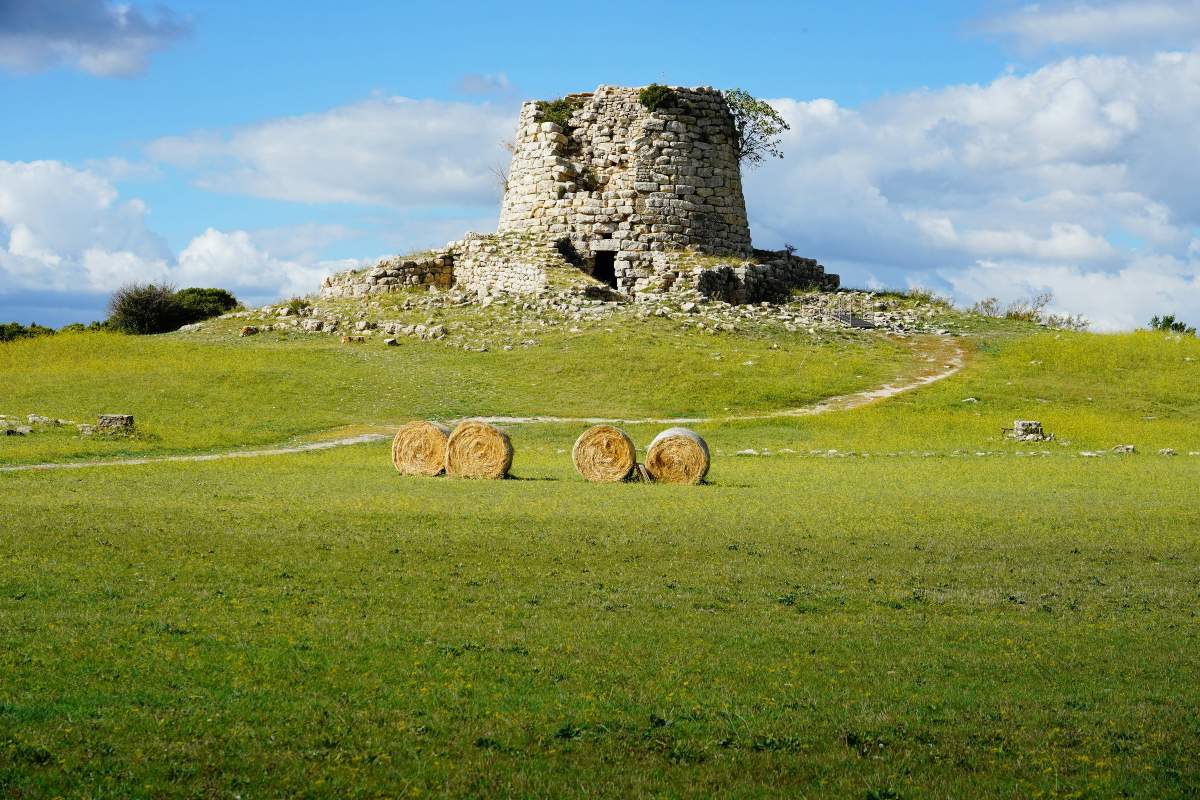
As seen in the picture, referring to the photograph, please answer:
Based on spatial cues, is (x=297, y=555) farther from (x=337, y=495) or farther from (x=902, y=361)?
(x=902, y=361)

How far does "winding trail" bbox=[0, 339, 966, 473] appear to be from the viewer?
101 feet

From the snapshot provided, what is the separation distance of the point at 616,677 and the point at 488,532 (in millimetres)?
8390

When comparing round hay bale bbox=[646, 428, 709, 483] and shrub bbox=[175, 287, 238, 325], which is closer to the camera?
round hay bale bbox=[646, 428, 709, 483]

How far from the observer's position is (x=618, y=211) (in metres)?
61.1

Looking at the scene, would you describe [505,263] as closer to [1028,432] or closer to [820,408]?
[820,408]

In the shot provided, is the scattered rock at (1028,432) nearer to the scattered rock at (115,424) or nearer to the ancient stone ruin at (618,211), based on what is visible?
the ancient stone ruin at (618,211)

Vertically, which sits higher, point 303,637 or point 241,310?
point 241,310

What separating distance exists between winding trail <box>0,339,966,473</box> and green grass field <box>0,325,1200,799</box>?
1.53 m

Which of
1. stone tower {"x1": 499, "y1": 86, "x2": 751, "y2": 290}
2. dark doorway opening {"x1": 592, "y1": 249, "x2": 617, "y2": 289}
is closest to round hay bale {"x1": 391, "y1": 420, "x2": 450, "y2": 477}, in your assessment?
stone tower {"x1": 499, "y1": 86, "x2": 751, "y2": 290}

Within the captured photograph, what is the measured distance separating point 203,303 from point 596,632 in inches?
2452

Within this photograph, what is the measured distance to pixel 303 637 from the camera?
11703mm

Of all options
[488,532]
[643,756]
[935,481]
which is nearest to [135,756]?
[643,756]

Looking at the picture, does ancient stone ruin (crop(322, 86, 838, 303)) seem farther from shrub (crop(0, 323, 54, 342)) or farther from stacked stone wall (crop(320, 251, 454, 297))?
shrub (crop(0, 323, 54, 342))

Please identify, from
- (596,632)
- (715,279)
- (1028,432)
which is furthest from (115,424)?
(715,279)
